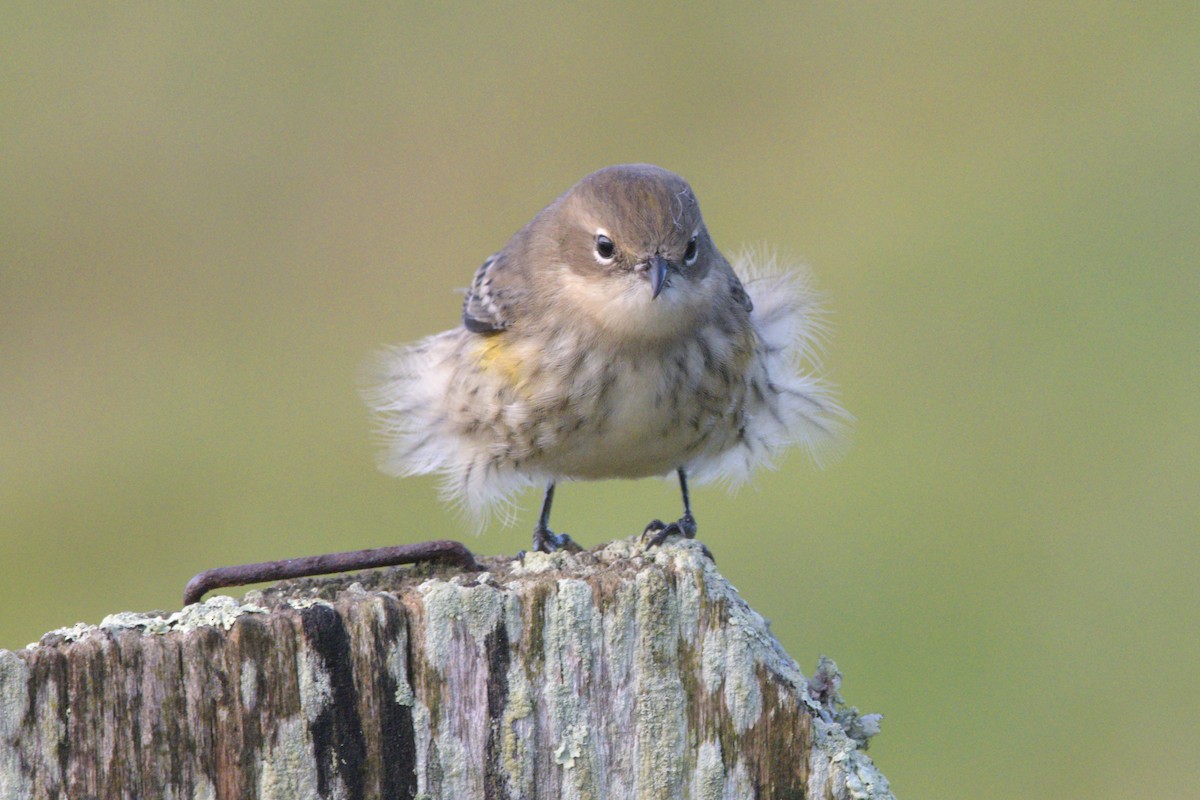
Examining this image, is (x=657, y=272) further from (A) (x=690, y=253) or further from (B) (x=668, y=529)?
(B) (x=668, y=529)

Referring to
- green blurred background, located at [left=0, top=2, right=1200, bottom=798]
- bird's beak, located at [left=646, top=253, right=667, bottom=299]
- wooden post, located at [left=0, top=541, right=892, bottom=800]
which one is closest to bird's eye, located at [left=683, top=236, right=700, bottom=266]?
bird's beak, located at [left=646, top=253, right=667, bottom=299]

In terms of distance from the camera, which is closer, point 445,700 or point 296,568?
point 445,700

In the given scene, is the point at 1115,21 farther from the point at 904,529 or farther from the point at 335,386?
the point at 335,386

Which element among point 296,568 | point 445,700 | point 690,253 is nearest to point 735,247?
point 690,253

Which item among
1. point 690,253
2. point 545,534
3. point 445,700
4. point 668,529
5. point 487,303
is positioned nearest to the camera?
point 445,700

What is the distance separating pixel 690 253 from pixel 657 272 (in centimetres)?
22

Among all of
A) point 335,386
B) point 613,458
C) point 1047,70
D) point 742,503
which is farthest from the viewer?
point 1047,70

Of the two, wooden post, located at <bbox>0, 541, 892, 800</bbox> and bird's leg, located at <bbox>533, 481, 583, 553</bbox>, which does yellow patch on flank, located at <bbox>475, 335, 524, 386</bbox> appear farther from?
wooden post, located at <bbox>0, 541, 892, 800</bbox>

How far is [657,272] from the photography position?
189 inches

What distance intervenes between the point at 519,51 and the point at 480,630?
→ 9573 millimetres

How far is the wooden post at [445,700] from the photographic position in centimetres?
228

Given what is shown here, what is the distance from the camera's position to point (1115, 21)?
11.3 meters

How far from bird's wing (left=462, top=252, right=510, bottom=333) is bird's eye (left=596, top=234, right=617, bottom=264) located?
1.44ft

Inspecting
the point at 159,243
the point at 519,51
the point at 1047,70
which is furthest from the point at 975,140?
the point at 159,243
